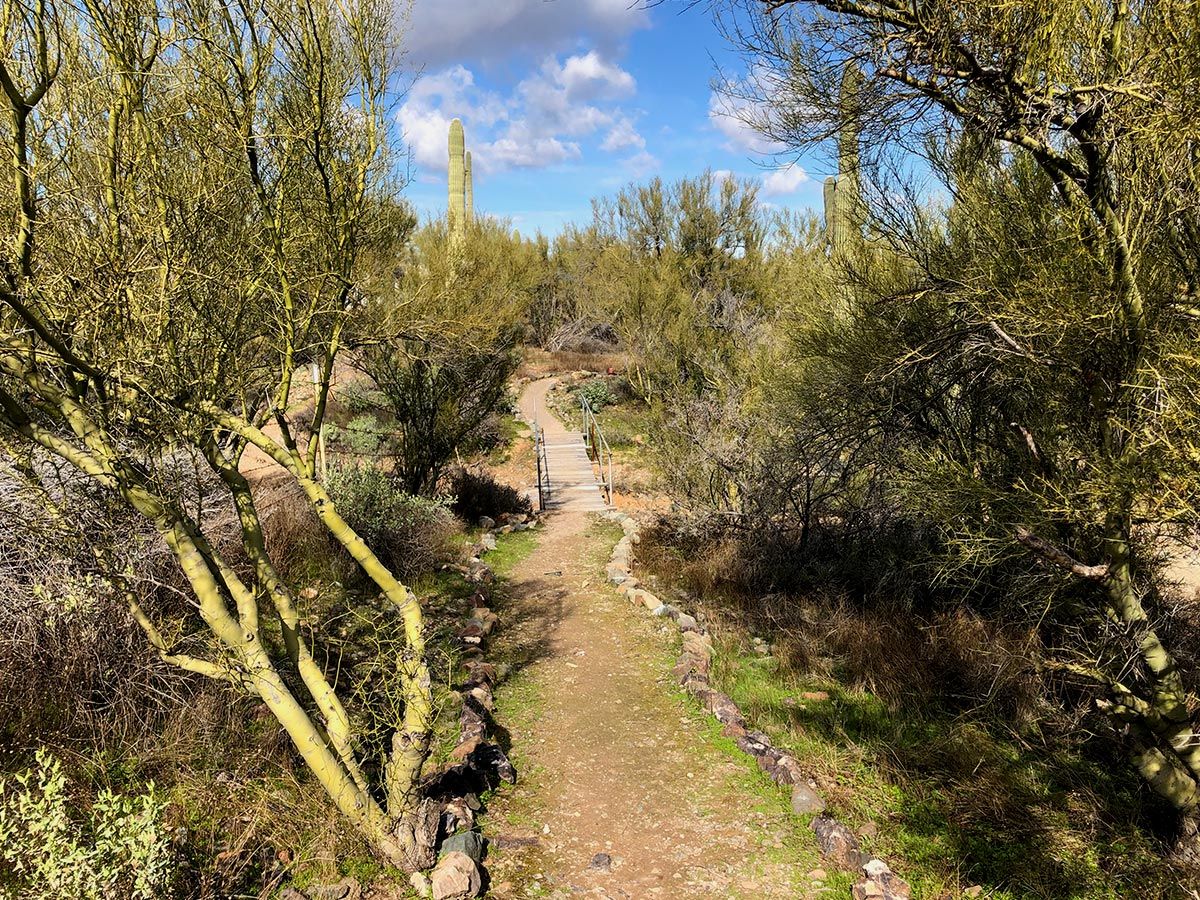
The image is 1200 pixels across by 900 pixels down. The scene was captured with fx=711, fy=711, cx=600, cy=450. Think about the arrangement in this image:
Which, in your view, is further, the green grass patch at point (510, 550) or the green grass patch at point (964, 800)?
the green grass patch at point (510, 550)

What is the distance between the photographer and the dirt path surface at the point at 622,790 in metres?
3.74

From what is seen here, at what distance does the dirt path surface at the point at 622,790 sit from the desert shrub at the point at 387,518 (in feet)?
4.97

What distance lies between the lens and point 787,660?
6.24m

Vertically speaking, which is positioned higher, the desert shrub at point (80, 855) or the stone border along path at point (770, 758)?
the desert shrub at point (80, 855)

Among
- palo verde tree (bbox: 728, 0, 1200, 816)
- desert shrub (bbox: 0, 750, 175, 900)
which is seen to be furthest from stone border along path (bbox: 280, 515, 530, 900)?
palo verde tree (bbox: 728, 0, 1200, 816)

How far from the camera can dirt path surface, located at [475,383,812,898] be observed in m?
3.74

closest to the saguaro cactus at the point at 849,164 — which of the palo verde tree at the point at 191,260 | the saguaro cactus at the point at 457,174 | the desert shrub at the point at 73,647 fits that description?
the palo verde tree at the point at 191,260

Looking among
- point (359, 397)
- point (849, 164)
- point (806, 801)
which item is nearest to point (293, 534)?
point (806, 801)

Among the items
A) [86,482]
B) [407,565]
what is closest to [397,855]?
[86,482]

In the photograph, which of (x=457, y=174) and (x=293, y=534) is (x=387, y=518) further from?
(x=457, y=174)

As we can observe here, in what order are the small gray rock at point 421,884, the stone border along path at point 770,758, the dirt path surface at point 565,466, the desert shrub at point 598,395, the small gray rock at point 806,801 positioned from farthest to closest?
the desert shrub at point 598,395
the dirt path surface at point 565,466
the small gray rock at point 806,801
the stone border along path at point 770,758
the small gray rock at point 421,884

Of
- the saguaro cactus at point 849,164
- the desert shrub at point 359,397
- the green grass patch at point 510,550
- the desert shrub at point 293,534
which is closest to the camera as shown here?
the saguaro cactus at point 849,164

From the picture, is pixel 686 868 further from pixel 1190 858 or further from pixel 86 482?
pixel 86 482

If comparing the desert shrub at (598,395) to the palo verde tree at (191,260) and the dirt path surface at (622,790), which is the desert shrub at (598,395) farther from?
the palo verde tree at (191,260)
